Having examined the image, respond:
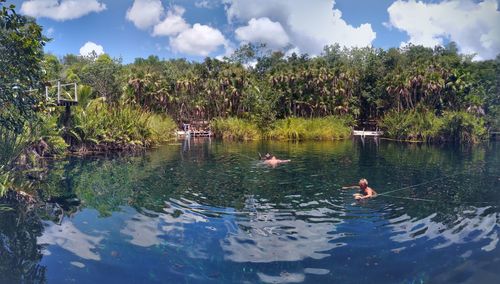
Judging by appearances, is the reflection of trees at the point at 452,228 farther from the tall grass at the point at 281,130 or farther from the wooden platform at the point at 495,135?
the wooden platform at the point at 495,135

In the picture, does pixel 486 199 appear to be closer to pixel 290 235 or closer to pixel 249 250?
pixel 290 235

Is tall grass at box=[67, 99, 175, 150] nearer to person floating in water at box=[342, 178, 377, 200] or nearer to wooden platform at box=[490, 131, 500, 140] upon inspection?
person floating in water at box=[342, 178, 377, 200]

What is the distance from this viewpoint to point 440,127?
147ft

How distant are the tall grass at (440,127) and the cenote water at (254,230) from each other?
26.5 meters

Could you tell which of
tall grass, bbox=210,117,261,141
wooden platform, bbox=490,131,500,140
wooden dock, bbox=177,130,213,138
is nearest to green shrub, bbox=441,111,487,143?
wooden platform, bbox=490,131,500,140

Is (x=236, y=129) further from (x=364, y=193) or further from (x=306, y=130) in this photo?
(x=364, y=193)

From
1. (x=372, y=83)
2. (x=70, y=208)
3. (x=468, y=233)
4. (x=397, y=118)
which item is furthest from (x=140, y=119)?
(x=372, y=83)

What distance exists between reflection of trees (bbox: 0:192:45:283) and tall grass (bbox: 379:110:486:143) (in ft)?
136

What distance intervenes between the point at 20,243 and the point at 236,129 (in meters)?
37.3

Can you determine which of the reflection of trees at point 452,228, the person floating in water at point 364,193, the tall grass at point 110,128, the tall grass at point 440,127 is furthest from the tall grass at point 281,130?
the reflection of trees at point 452,228

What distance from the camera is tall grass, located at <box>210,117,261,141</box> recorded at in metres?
46.8

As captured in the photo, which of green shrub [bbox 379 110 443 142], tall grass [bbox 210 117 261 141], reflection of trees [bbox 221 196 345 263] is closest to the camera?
reflection of trees [bbox 221 196 345 263]

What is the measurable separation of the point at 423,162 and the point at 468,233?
1642 cm

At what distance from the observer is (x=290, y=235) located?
10.8 metres
